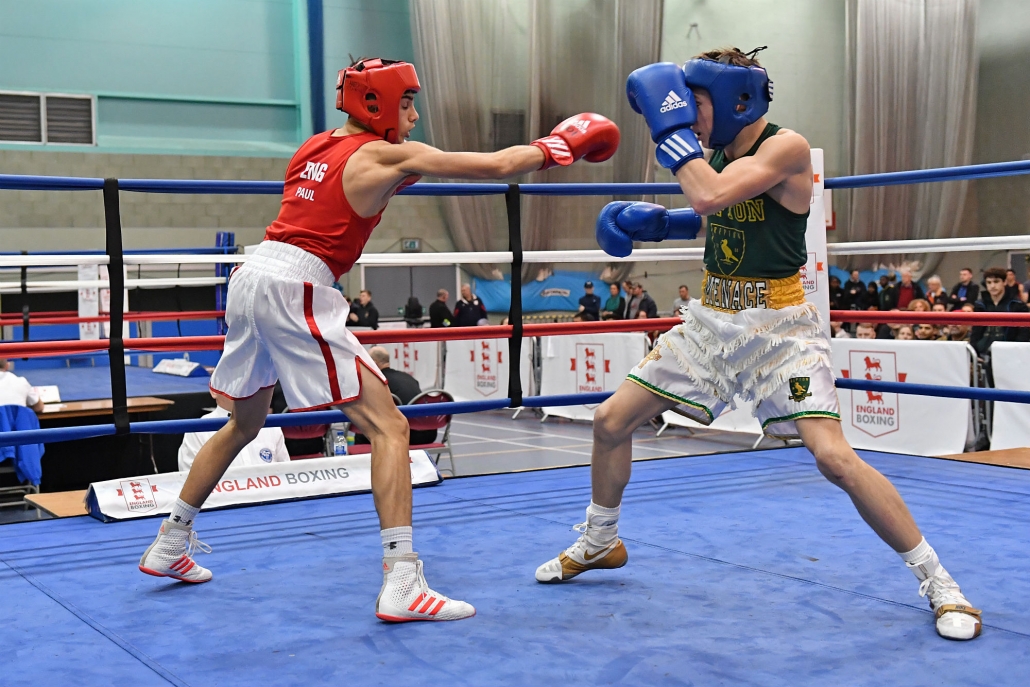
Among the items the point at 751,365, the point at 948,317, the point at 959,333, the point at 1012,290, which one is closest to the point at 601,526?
the point at 751,365

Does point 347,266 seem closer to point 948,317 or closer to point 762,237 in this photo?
point 762,237

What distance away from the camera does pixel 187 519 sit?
7.75 feet

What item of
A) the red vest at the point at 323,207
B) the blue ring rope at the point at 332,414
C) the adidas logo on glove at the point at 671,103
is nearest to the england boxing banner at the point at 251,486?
the blue ring rope at the point at 332,414

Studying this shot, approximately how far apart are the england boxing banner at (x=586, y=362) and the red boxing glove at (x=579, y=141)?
5.34 m

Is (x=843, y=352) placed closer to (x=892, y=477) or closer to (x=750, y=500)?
(x=892, y=477)

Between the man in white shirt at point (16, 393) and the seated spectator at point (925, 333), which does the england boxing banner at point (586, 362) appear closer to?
the seated spectator at point (925, 333)

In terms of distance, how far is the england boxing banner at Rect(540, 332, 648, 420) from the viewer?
25.9 ft

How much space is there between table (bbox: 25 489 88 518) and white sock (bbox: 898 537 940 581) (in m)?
2.31

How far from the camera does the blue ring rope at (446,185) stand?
262 centimetres

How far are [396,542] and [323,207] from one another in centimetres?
72

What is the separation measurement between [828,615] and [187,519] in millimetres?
1420

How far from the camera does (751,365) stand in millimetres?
2172

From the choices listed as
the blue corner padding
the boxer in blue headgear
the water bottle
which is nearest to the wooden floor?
the blue corner padding

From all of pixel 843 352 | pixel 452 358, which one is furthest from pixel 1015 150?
pixel 843 352
